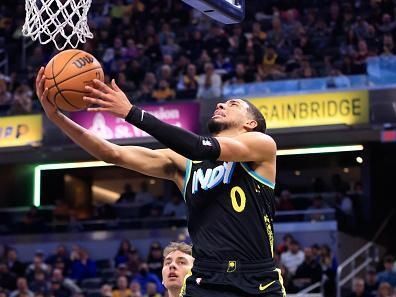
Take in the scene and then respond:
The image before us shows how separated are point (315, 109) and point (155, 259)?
3.68 meters

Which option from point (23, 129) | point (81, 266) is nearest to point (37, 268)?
point (81, 266)

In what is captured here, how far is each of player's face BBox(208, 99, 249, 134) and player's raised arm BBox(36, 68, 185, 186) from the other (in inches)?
15.3

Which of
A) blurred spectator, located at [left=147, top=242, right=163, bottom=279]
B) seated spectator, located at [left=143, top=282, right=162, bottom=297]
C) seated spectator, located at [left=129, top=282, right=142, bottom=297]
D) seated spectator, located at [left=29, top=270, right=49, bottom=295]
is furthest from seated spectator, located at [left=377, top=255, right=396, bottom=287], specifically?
seated spectator, located at [left=29, top=270, right=49, bottom=295]

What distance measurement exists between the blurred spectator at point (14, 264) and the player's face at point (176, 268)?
10555 mm

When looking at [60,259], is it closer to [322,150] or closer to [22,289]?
[22,289]

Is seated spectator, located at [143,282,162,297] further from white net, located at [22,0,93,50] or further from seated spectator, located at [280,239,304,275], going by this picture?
white net, located at [22,0,93,50]

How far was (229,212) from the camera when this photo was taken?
5.04 m

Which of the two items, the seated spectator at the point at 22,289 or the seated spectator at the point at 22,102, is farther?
the seated spectator at the point at 22,102

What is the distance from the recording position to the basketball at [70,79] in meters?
5.05

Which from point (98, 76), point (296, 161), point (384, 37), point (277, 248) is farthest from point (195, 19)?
point (98, 76)

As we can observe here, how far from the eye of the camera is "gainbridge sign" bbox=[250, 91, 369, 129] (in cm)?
1600

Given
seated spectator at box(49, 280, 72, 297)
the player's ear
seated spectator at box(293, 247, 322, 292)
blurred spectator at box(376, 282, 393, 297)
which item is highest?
the player's ear

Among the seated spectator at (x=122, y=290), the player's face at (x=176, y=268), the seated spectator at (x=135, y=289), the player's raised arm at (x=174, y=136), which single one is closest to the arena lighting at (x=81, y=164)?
the seated spectator at (x=122, y=290)

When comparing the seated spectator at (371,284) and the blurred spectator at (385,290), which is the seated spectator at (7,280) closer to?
the seated spectator at (371,284)
